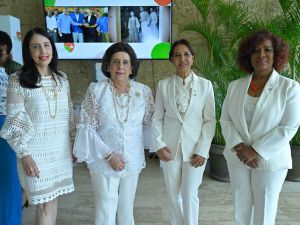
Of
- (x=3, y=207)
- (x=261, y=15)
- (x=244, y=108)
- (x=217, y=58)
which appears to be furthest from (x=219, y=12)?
(x=3, y=207)

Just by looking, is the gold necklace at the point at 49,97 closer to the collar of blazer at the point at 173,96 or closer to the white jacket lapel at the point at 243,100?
the collar of blazer at the point at 173,96

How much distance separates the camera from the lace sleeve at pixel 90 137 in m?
1.94

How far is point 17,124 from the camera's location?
5.94ft

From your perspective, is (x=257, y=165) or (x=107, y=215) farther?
(x=107, y=215)

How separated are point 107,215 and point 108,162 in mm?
337

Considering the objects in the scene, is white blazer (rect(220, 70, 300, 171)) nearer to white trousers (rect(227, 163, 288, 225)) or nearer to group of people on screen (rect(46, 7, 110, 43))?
white trousers (rect(227, 163, 288, 225))

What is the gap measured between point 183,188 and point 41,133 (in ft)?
3.20

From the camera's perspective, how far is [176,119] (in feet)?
6.88

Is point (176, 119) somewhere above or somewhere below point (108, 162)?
above

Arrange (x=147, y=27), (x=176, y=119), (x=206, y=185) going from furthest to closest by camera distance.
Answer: (x=147, y=27), (x=206, y=185), (x=176, y=119)

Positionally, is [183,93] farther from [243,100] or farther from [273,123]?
[273,123]

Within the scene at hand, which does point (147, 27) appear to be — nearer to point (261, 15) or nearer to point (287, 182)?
point (261, 15)

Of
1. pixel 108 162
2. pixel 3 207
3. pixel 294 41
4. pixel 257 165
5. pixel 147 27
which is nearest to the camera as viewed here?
pixel 257 165

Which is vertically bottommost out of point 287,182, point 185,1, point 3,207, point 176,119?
point 287,182
